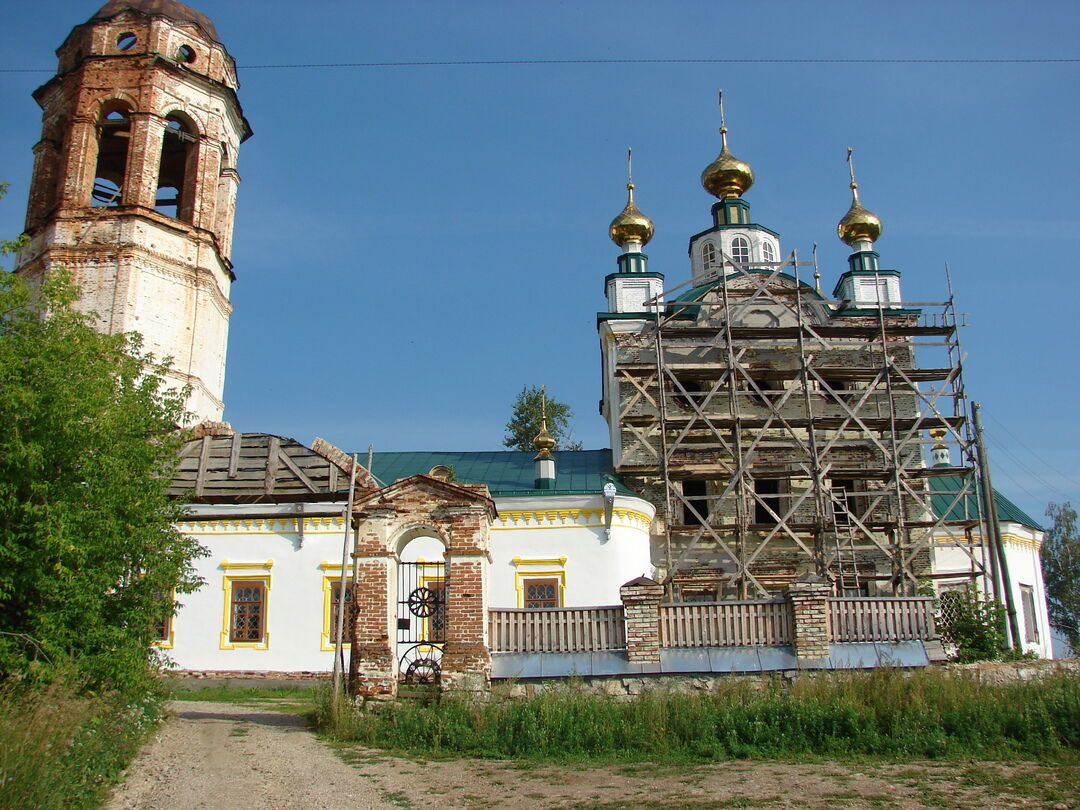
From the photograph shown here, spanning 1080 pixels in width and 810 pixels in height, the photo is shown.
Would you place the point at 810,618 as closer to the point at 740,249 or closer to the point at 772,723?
the point at 772,723

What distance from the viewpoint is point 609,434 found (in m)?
23.6

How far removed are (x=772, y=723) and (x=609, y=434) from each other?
1394cm

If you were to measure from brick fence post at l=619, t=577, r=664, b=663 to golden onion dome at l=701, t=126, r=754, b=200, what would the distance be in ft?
54.9

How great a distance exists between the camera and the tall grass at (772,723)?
945cm

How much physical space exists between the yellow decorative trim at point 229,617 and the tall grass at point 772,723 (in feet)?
27.3

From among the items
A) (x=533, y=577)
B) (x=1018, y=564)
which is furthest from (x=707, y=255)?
(x=533, y=577)

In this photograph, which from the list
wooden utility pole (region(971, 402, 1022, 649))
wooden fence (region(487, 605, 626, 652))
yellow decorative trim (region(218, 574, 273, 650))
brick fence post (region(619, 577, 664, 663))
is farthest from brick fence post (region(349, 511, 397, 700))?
wooden utility pole (region(971, 402, 1022, 649))

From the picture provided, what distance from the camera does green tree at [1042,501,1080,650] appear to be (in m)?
33.5

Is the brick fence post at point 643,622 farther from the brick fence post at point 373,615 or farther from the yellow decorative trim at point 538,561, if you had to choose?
the yellow decorative trim at point 538,561

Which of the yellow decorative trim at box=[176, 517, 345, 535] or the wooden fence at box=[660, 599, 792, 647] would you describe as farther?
the yellow decorative trim at box=[176, 517, 345, 535]

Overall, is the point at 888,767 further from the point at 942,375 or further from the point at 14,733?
the point at 942,375

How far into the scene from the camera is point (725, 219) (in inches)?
1012

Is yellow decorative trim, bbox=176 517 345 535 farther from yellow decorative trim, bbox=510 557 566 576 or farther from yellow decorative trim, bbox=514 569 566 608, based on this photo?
yellow decorative trim, bbox=514 569 566 608

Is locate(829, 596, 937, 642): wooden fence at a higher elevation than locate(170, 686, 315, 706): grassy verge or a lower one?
higher
